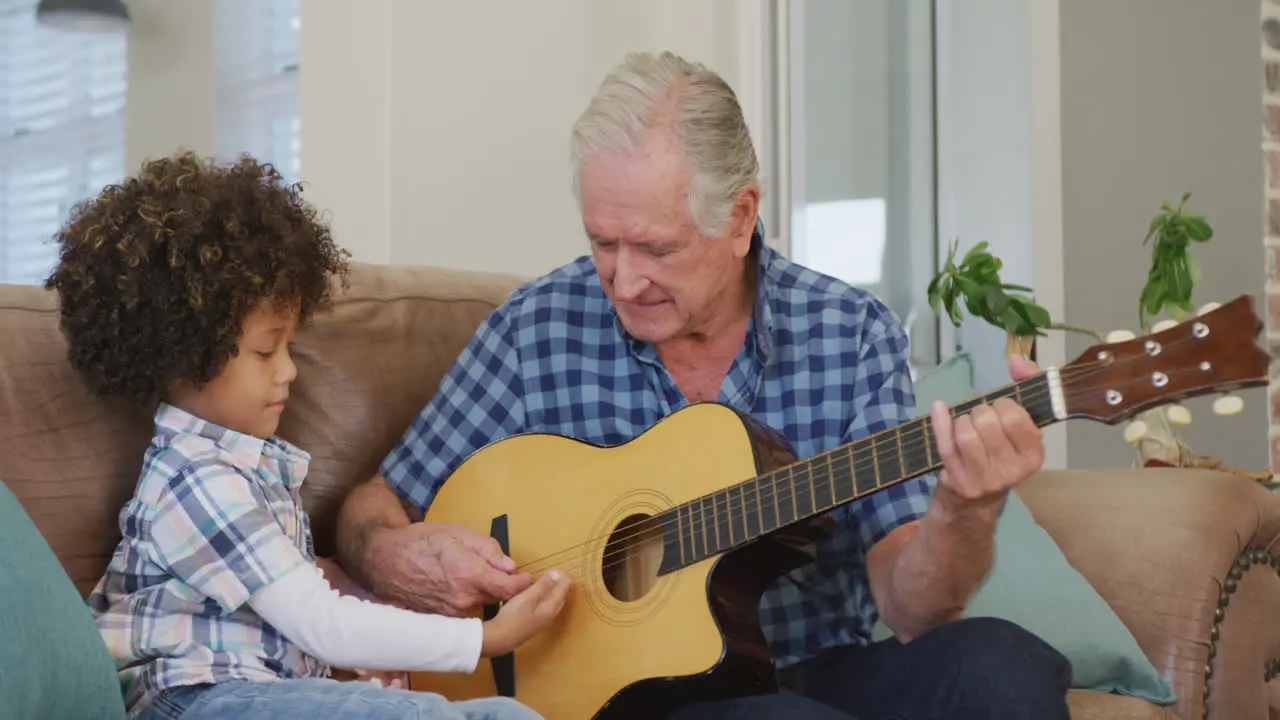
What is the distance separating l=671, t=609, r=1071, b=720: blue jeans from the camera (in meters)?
1.24

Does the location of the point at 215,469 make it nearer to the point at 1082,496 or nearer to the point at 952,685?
the point at 952,685

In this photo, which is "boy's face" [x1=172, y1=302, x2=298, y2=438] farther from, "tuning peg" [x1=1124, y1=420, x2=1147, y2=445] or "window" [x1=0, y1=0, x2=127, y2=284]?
"window" [x1=0, y1=0, x2=127, y2=284]

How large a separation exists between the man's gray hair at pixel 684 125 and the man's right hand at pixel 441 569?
0.41m

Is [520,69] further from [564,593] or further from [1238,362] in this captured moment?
[1238,362]

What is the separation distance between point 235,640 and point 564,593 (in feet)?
1.09

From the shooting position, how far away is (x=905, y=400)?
61.6 inches

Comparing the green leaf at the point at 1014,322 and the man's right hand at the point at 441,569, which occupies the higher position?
the green leaf at the point at 1014,322

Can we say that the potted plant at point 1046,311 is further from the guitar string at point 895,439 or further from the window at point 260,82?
the window at point 260,82

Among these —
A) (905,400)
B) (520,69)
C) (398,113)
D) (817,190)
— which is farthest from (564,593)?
(817,190)

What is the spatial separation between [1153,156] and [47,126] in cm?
272

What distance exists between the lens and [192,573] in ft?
4.22

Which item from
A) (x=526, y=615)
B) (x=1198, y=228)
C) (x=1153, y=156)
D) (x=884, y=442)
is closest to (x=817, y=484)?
(x=884, y=442)

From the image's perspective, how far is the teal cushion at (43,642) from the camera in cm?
100

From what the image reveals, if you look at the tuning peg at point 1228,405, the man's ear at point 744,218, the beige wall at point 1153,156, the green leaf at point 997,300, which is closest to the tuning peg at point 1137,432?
the green leaf at point 997,300
